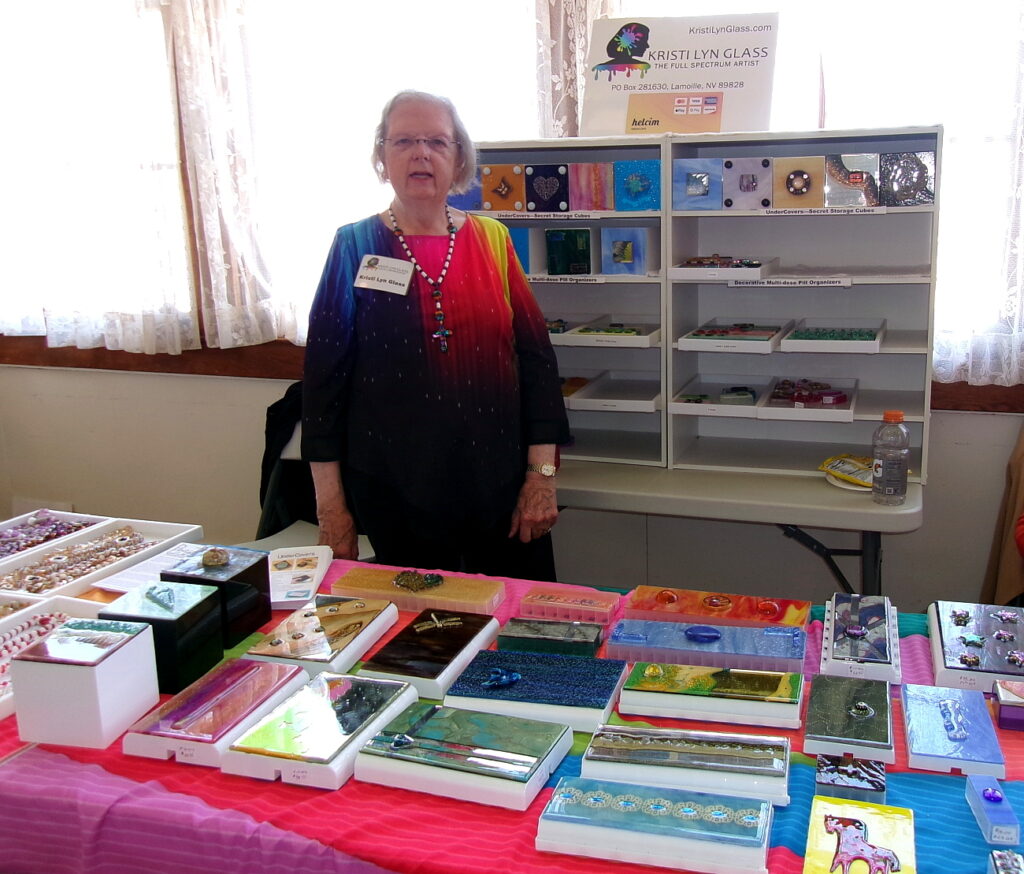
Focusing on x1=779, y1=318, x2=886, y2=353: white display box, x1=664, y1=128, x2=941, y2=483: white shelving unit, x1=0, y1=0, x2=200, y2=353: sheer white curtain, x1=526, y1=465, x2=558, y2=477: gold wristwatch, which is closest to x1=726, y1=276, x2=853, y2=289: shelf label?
x1=664, y1=128, x2=941, y2=483: white shelving unit

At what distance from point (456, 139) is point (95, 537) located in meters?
1.19

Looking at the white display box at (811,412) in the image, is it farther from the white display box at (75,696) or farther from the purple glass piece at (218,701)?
the white display box at (75,696)

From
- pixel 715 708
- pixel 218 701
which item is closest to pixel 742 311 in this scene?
pixel 715 708

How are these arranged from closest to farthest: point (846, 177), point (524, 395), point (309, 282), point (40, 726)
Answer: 1. point (40, 726)
2. point (524, 395)
3. point (846, 177)
4. point (309, 282)

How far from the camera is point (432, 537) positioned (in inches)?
89.8

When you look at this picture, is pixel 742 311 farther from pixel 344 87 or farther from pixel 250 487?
pixel 250 487

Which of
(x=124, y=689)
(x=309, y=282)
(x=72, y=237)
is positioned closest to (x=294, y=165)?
(x=309, y=282)

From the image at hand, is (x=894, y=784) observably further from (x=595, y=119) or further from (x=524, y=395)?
(x=595, y=119)

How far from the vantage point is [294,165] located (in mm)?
3367

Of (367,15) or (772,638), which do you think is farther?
(367,15)

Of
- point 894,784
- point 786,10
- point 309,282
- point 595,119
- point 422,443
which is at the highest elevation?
point 786,10

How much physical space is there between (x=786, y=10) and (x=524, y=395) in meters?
1.43

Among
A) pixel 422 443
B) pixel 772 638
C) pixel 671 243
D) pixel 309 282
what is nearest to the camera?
pixel 772 638

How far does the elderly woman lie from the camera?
85.5 inches
